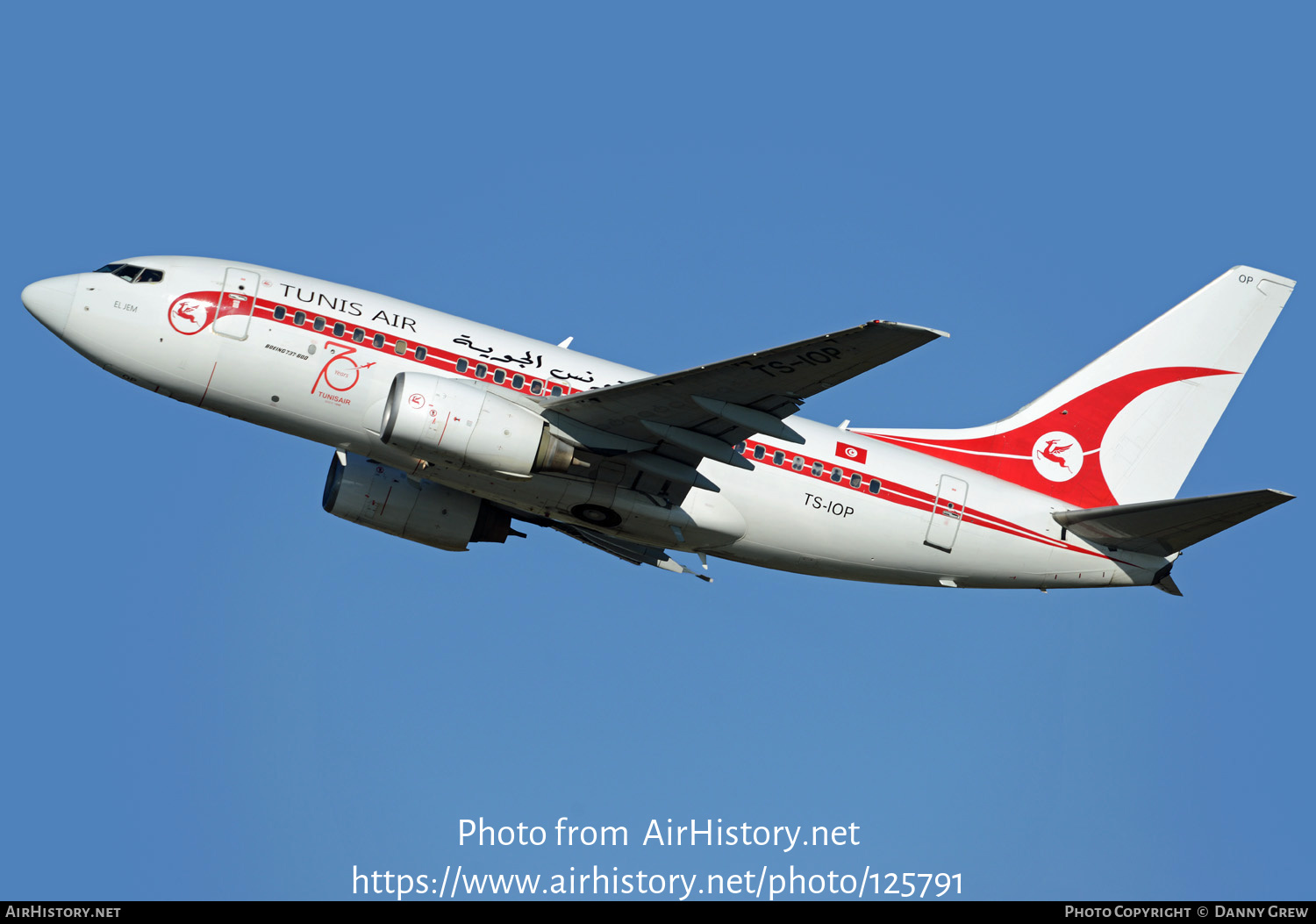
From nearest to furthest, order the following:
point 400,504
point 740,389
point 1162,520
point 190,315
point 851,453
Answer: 1. point 740,389
2. point 190,315
3. point 1162,520
4. point 851,453
5. point 400,504

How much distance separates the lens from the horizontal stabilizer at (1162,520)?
1166 inches

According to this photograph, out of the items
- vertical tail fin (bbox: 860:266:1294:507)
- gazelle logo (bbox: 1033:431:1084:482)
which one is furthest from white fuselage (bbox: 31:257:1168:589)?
vertical tail fin (bbox: 860:266:1294:507)

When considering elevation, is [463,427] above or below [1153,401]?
below

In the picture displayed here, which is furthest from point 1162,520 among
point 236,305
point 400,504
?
point 236,305

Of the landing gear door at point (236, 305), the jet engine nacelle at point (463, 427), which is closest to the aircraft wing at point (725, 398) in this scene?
the jet engine nacelle at point (463, 427)

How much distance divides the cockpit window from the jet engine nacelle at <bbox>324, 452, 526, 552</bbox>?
19.9 ft

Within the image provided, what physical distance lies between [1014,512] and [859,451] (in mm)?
4282

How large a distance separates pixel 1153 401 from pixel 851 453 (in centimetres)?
988

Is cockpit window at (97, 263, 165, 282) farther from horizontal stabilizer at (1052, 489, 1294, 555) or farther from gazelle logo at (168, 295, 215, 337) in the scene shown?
horizontal stabilizer at (1052, 489, 1294, 555)

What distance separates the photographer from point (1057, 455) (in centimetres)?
3528

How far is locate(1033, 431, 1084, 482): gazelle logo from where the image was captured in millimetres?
34969

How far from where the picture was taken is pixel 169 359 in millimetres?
29016

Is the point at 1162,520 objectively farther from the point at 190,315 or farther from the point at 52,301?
the point at 52,301
